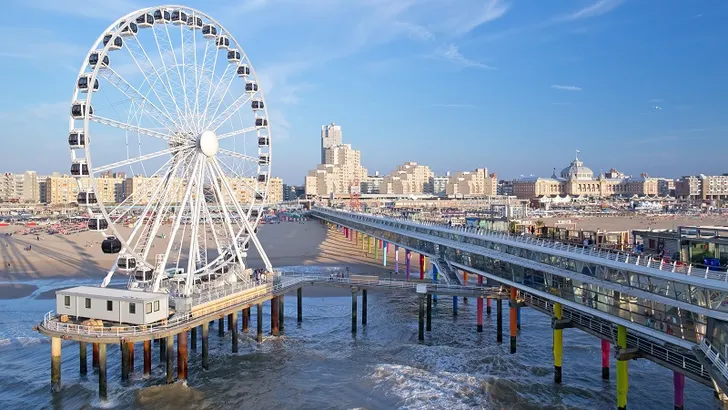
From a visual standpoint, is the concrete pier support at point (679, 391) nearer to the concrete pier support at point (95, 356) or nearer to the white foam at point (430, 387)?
the white foam at point (430, 387)

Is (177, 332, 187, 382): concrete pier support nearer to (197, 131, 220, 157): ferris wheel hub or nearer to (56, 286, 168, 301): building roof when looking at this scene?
(56, 286, 168, 301): building roof

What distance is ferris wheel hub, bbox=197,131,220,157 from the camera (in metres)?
32.2

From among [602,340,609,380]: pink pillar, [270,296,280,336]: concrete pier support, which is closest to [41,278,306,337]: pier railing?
[270,296,280,336]: concrete pier support

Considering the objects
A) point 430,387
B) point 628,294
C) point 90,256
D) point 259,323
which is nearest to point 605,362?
point 628,294

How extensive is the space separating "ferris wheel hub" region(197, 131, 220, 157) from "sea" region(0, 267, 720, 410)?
1134 centimetres

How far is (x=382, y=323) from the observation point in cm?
3762

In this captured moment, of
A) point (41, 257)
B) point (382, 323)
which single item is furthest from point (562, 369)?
point (41, 257)

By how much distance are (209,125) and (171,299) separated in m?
11.0

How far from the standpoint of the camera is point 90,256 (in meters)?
67.9

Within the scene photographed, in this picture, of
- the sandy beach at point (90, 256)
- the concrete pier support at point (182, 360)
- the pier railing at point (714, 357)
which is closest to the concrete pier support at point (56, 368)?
the concrete pier support at point (182, 360)

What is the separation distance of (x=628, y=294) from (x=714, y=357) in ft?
14.5

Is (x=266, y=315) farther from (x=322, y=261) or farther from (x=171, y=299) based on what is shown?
(x=322, y=261)

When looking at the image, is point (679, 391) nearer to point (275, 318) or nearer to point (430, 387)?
point (430, 387)

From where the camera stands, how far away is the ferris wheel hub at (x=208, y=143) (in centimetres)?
3225
